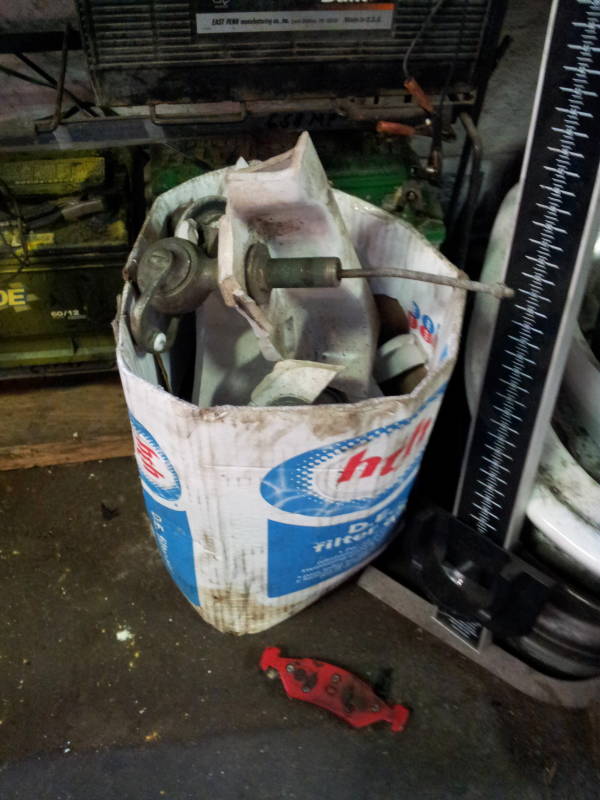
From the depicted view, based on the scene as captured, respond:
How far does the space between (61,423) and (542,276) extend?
3.02 ft

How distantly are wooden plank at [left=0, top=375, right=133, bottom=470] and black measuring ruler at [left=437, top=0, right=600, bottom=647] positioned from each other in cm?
69

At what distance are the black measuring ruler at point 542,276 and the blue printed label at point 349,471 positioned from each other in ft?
0.26

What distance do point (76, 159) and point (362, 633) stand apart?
918mm

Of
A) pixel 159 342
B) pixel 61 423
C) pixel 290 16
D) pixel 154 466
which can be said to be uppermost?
pixel 290 16

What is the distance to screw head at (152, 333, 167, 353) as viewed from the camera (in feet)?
2.60

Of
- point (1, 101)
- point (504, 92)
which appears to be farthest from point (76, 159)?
point (504, 92)

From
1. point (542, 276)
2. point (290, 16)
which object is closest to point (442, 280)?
point (542, 276)

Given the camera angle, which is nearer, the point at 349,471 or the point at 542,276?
the point at 542,276

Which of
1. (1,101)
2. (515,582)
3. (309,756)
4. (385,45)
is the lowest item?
(309,756)

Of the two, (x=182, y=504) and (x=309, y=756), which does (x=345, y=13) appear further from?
(x=309, y=756)

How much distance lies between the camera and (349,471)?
2.49 ft

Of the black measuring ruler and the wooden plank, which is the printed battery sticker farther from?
the wooden plank

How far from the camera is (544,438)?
76cm

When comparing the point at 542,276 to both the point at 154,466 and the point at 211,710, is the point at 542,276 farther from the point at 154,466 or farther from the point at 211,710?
the point at 211,710
